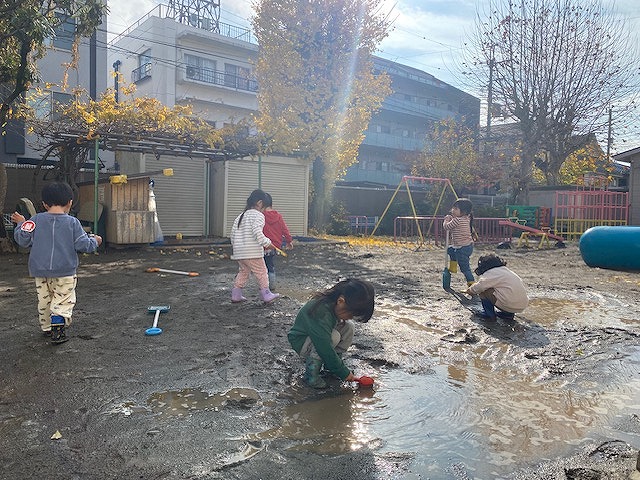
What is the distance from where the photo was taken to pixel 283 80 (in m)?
18.1

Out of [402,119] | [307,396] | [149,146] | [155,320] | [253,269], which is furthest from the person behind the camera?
[402,119]

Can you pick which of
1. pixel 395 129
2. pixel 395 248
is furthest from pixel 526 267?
pixel 395 129

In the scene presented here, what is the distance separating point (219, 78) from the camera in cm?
2975

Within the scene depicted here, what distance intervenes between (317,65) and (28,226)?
48.6 ft

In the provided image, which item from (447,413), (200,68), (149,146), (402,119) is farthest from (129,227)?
(402,119)

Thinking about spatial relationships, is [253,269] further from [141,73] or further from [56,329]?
[141,73]

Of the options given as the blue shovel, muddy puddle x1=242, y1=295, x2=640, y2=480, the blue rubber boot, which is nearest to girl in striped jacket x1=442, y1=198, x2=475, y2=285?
muddy puddle x1=242, y1=295, x2=640, y2=480

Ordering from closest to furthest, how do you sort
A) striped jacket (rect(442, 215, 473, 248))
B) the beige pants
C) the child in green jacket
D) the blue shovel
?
the child in green jacket < the beige pants < the blue shovel < striped jacket (rect(442, 215, 473, 248))

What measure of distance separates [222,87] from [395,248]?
58.8 ft

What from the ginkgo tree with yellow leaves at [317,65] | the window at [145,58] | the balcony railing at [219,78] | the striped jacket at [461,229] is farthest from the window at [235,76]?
the striped jacket at [461,229]

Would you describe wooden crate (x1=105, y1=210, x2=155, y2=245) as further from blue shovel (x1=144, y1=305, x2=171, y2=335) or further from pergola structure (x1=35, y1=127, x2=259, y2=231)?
blue shovel (x1=144, y1=305, x2=171, y2=335)

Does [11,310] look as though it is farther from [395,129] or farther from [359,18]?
[395,129]

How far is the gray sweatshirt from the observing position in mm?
4605

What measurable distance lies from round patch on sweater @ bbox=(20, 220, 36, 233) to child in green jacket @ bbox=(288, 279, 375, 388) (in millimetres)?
2567
